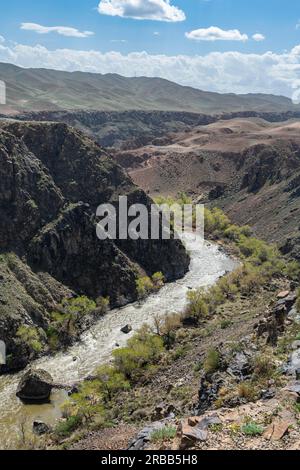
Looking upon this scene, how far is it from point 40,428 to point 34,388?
9638mm

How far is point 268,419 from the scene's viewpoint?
29453mm

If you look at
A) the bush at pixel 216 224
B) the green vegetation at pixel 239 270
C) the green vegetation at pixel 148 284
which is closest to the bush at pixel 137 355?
the green vegetation at pixel 239 270

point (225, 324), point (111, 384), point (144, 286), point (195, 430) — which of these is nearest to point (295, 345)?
point (195, 430)

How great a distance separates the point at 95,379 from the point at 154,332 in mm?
17654

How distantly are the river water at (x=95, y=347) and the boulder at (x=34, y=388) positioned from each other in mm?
924

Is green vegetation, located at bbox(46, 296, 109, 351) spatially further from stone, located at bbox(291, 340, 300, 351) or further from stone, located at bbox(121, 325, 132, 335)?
stone, located at bbox(291, 340, 300, 351)

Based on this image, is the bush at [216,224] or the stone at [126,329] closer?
the stone at [126,329]

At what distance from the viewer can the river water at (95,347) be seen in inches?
2296

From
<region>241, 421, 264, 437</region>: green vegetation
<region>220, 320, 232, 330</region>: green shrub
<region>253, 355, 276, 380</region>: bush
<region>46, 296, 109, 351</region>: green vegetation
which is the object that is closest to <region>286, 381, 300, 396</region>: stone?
<region>253, 355, 276, 380</region>: bush

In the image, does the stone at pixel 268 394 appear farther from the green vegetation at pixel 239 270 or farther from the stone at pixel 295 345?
the green vegetation at pixel 239 270

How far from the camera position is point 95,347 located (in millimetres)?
76125
